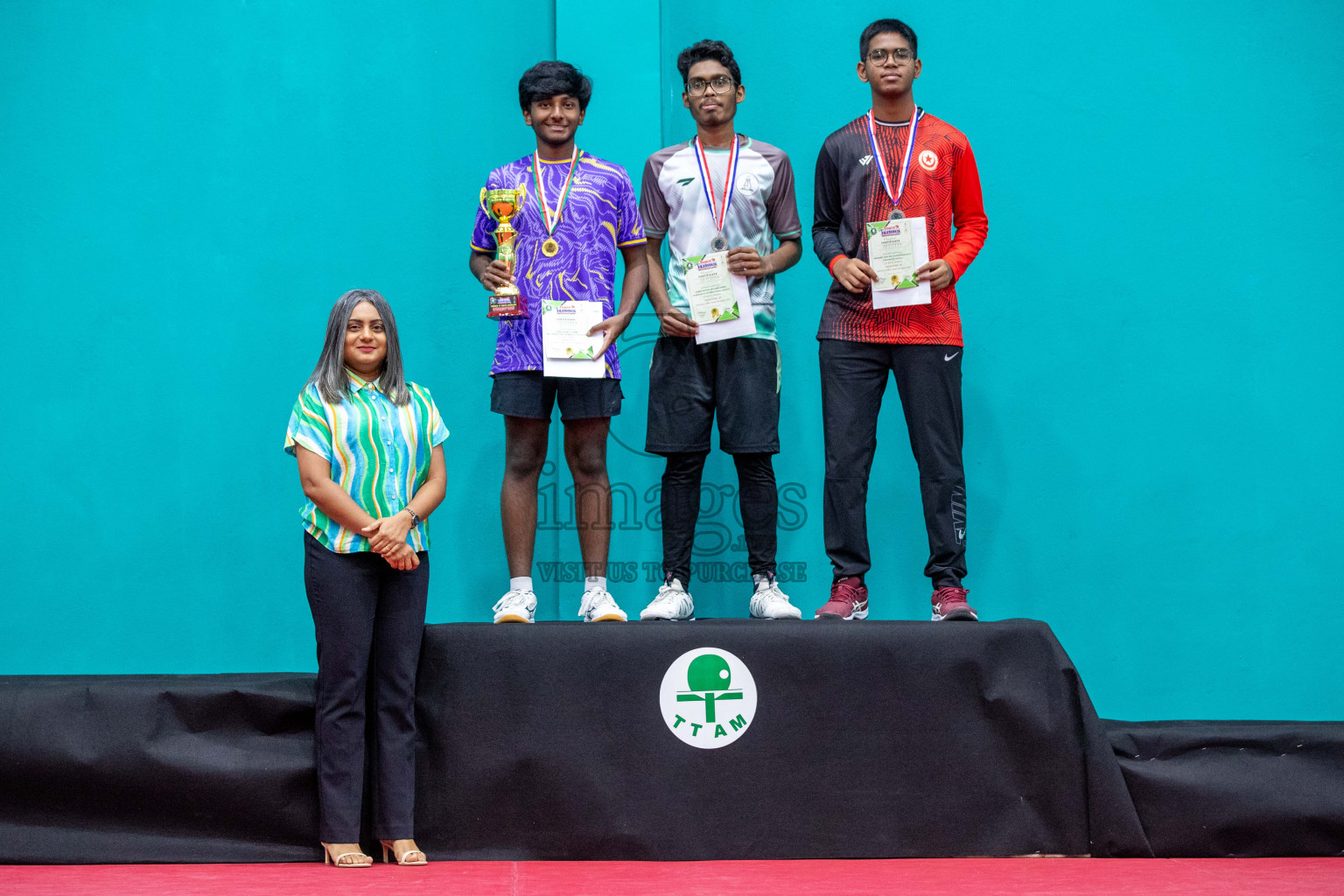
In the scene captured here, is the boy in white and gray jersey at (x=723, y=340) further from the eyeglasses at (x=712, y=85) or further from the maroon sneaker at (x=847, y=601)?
the maroon sneaker at (x=847, y=601)

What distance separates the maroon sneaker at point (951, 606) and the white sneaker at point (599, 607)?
2.45 feet

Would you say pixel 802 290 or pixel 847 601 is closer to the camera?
pixel 847 601

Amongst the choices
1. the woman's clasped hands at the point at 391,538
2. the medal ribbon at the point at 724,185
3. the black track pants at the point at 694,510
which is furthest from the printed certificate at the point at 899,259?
the woman's clasped hands at the point at 391,538

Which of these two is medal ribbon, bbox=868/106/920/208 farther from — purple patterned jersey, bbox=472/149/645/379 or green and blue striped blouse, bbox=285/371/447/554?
green and blue striped blouse, bbox=285/371/447/554

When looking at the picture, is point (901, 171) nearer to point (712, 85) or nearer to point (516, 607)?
point (712, 85)

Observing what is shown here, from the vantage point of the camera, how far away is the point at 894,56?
2717 mm

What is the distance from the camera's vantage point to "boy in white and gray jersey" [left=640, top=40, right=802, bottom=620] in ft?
8.97

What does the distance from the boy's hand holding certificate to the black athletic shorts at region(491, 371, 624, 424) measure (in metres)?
0.28

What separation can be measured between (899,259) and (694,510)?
809mm

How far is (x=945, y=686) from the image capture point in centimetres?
231

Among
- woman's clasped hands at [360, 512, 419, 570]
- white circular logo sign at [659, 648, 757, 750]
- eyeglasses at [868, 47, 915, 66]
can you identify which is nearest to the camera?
woman's clasped hands at [360, 512, 419, 570]

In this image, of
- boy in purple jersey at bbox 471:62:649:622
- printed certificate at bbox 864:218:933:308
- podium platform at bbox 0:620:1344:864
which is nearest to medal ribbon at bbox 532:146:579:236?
boy in purple jersey at bbox 471:62:649:622

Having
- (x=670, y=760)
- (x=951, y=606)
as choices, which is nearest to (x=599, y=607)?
(x=670, y=760)

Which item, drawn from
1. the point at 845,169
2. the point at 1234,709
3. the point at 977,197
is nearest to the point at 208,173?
the point at 845,169
